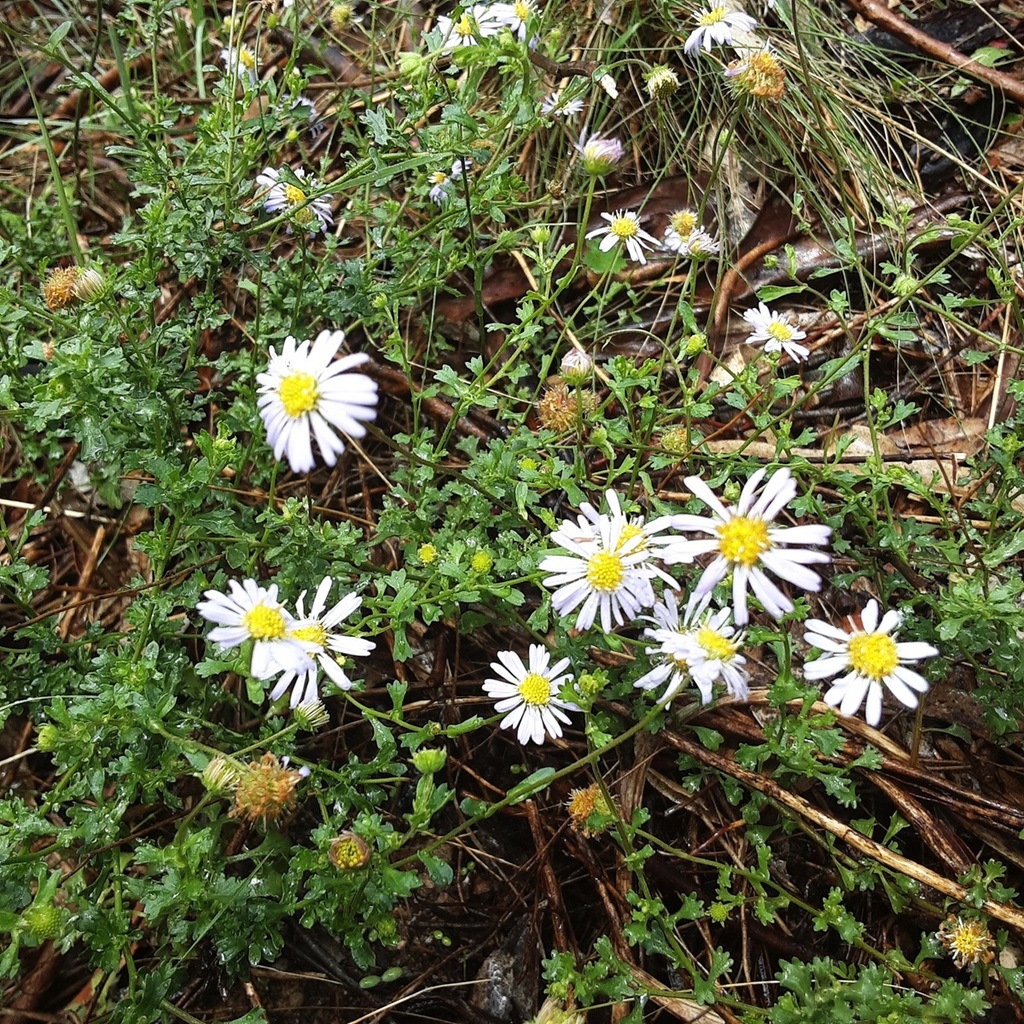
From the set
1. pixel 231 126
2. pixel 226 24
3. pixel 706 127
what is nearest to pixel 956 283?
pixel 706 127

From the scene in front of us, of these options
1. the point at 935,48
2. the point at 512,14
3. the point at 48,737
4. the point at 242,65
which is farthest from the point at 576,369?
the point at 935,48

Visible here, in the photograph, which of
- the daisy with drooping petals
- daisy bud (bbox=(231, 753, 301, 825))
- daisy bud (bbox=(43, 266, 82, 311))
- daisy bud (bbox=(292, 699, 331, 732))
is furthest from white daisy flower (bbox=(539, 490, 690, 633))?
daisy bud (bbox=(43, 266, 82, 311))

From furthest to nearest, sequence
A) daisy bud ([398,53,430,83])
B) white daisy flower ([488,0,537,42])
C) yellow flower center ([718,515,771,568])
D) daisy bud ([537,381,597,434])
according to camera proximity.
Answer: white daisy flower ([488,0,537,42])
daisy bud ([537,381,597,434])
daisy bud ([398,53,430,83])
yellow flower center ([718,515,771,568])

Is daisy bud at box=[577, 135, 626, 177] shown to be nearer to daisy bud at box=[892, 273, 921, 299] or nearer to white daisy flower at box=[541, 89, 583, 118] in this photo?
white daisy flower at box=[541, 89, 583, 118]

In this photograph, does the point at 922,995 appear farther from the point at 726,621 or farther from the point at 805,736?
the point at 726,621

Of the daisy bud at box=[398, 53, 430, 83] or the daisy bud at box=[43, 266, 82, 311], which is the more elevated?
the daisy bud at box=[398, 53, 430, 83]
